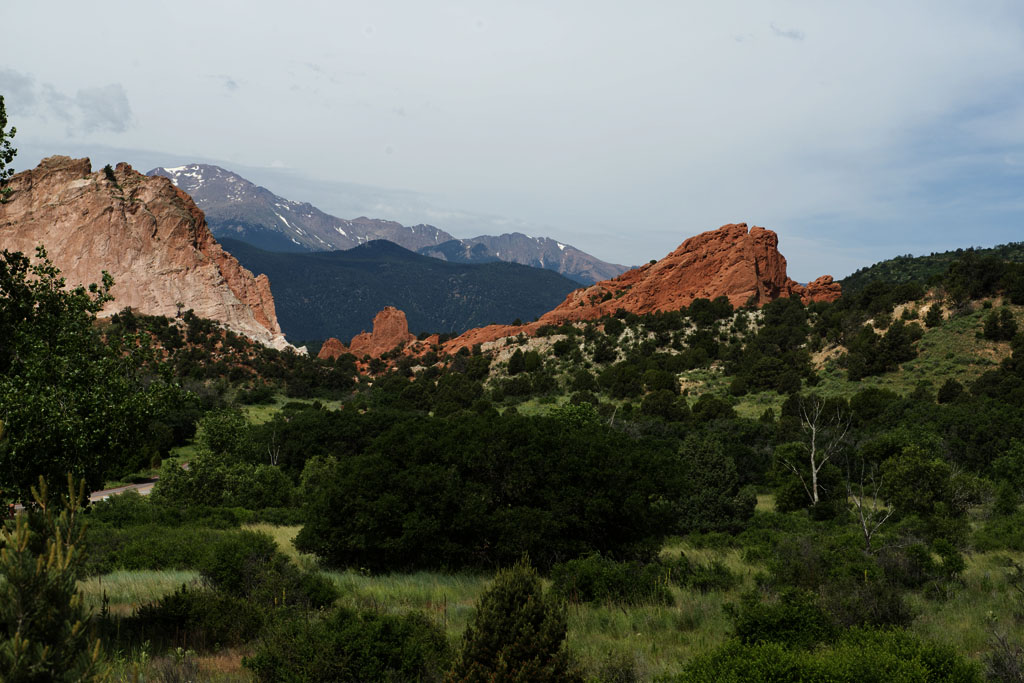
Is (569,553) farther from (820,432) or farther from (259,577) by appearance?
(820,432)

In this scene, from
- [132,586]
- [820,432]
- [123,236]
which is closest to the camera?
[132,586]

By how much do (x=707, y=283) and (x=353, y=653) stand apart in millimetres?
92856

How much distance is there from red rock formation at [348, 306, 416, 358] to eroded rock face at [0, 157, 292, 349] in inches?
742

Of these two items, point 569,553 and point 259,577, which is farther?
point 569,553

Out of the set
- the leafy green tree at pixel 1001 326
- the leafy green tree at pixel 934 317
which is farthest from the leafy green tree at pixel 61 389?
the leafy green tree at pixel 934 317

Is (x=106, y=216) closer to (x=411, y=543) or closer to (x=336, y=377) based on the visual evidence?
(x=336, y=377)

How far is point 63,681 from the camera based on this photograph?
12.4ft

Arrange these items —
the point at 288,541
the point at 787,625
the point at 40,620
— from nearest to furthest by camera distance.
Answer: the point at 40,620
the point at 787,625
the point at 288,541

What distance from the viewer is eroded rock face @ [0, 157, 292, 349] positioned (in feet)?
307

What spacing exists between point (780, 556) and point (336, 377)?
82.1m

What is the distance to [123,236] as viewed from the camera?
96500 millimetres

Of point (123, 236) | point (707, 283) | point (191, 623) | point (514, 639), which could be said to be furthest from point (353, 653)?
point (123, 236)

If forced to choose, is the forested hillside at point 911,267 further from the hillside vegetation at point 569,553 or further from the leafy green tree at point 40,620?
the leafy green tree at point 40,620

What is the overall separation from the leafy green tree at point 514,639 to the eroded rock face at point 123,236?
102123 millimetres
